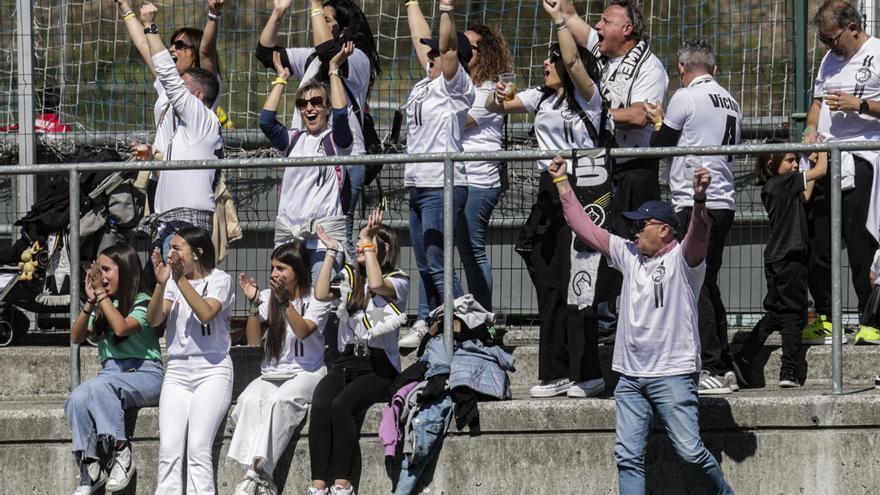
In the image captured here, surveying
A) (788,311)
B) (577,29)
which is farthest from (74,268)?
(788,311)

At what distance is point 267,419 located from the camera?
763 centimetres

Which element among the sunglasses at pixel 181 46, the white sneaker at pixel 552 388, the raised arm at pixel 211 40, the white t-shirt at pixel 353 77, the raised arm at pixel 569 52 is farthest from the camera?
the sunglasses at pixel 181 46

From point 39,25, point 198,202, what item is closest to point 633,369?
point 198,202

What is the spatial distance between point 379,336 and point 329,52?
1.85 m

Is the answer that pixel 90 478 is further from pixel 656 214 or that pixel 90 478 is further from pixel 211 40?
pixel 656 214

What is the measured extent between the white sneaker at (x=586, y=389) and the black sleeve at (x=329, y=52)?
2.36 m

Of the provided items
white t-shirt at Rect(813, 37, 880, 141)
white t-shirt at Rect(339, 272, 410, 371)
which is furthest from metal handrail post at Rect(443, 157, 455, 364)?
white t-shirt at Rect(813, 37, 880, 141)

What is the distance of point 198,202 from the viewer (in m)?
8.38

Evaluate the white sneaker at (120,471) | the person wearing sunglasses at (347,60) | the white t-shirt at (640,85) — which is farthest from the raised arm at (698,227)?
the white sneaker at (120,471)

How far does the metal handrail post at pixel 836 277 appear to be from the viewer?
750 cm

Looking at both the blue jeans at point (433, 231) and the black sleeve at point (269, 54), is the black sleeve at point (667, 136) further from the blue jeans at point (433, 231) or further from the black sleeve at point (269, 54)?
the black sleeve at point (269, 54)

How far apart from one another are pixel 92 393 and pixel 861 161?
4.39 metres

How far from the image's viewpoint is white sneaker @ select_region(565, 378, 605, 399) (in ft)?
25.6

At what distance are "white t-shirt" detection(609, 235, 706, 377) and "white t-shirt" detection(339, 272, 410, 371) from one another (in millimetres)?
1305
